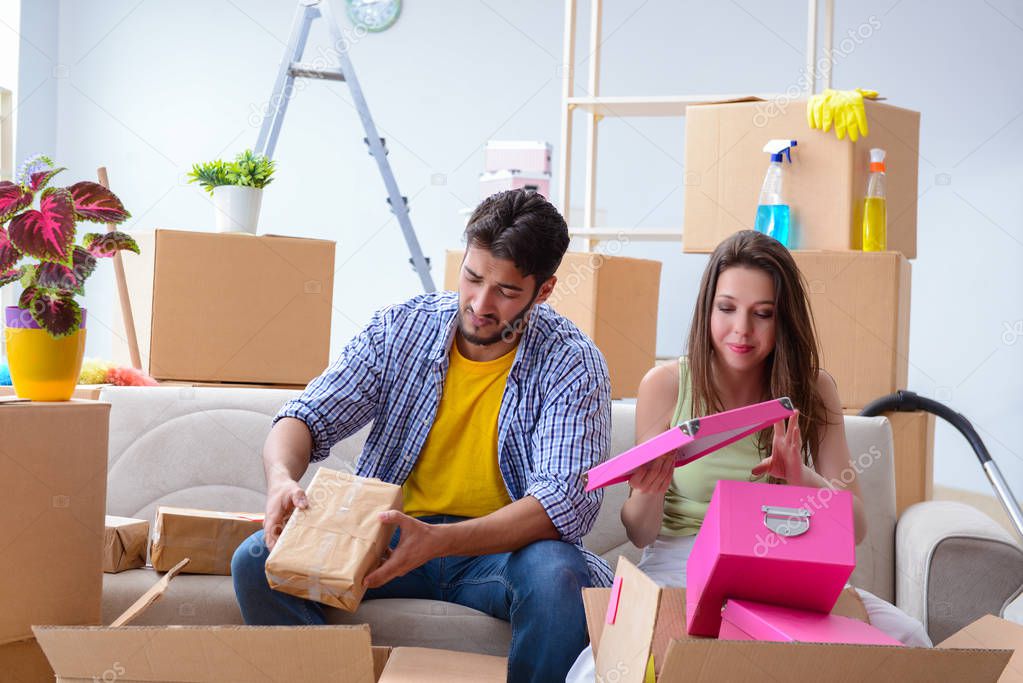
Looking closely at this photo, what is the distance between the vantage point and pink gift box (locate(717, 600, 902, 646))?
3.70ft

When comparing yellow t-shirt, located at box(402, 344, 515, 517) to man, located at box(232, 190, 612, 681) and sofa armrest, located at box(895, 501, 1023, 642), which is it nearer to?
man, located at box(232, 190, 612, 681)

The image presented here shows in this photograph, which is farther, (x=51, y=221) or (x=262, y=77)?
(x=262, y=77)

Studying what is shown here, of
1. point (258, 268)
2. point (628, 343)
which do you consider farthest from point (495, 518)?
point (628, 343)

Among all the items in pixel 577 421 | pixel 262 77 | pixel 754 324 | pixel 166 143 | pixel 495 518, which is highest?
pixel 262 77

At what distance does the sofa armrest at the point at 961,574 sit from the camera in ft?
5.98

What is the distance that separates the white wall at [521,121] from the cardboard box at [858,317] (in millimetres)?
2078

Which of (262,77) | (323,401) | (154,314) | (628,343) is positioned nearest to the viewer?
(323,401)

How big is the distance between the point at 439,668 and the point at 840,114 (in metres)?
1.77

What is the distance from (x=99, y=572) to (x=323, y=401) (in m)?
0.45

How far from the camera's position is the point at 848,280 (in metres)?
2.48

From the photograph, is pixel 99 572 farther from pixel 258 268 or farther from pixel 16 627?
pixel 258 268

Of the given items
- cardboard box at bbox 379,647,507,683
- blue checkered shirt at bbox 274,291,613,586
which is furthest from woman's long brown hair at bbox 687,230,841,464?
cardboard box at bbox 379,647,507,683

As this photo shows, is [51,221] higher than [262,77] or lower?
lower

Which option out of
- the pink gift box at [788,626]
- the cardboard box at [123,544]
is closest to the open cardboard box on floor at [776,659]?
the pink gift box at [788,626]
